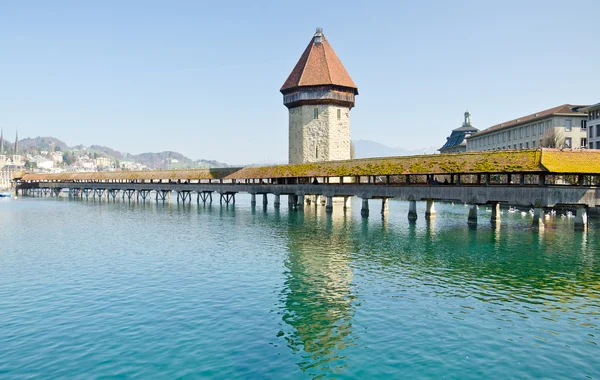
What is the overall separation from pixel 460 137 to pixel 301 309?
327 ft

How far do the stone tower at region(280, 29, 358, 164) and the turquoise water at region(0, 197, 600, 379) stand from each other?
36.1m

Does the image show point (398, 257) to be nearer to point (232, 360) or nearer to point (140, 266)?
point (140, 266)

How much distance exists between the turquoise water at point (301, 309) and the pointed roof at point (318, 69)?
1514 inches

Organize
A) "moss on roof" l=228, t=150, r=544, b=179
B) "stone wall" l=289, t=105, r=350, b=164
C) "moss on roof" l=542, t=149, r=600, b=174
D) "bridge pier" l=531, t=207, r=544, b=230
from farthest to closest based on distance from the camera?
"stone wall" l=289, t=105, r=350, b=164
"bridge pier" l=531, t=207, r=544, b=230
"moss on roof" l=228, t=150, r=544, b=179
"moss on roof" l=542, t=149, r=600, b=174

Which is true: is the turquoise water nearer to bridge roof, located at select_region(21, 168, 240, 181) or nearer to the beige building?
the beige building

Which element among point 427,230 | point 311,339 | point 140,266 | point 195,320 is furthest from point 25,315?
point 427,230

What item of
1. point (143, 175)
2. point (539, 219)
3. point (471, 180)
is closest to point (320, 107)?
point (471, 180)

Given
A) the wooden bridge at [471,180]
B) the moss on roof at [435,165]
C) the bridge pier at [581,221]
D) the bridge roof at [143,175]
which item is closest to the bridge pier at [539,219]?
the wooden bridge at [471,180]

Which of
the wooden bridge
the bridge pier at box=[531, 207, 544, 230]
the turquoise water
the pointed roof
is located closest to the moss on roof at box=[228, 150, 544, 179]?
the wooden bridge

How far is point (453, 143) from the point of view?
10919 cm

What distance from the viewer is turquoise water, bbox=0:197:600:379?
1030 cm

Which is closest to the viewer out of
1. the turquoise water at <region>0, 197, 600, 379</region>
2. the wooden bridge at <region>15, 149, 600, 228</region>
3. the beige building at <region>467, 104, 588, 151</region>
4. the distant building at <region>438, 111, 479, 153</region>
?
the turquoise water at <region>0, 197, 600, 379</region>

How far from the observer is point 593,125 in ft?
183

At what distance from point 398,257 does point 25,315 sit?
15946mm
